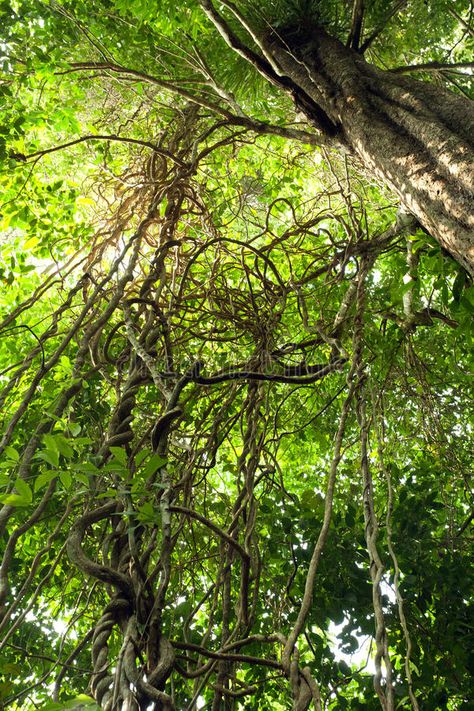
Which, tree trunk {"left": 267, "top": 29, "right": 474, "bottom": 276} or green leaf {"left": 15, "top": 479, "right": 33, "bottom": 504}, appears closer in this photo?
green leaf {"left": 15, "top": 479, "right": 33, "bottom": 504}

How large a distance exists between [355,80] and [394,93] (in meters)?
0.18

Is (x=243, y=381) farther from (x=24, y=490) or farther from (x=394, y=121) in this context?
(x=24, y=490)

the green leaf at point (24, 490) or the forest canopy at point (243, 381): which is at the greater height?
the forest canopy at point (243, 381)

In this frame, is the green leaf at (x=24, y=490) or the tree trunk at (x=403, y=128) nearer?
the green leaf at (x=24, y=490)

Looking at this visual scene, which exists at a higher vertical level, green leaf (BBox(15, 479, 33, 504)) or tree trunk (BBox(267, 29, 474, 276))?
tree trunk (BBox(267, 29, 474, 276))

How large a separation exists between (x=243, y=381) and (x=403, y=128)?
3.66ft

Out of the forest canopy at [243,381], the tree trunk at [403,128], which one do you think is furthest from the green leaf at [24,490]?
the tree trunk at [403,128]

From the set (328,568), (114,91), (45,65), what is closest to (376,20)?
(45,65)

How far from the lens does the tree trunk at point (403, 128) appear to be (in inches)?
47.5

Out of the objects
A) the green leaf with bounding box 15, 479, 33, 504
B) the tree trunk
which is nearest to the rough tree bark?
the tree trunk

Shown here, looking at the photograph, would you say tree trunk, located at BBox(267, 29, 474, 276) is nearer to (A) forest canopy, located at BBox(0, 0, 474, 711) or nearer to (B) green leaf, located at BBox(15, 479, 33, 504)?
(A) forest canopy, located at BBox(0, 0, 474, 711)

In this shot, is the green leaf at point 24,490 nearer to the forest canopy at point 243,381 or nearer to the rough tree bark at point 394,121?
the forest canopy at point 243,381

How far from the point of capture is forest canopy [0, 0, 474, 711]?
116 centimetres

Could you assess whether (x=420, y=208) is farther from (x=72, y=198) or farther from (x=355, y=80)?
(x=72, y=198)
